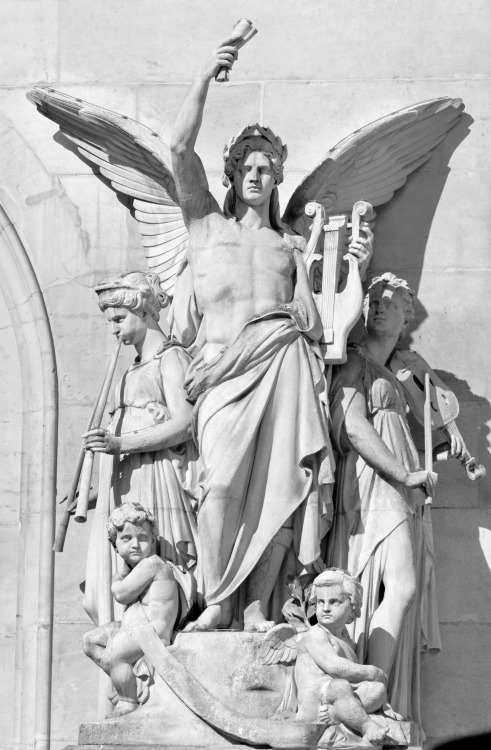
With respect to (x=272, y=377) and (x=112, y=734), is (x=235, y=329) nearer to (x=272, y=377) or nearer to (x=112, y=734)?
(x=272, y=377)

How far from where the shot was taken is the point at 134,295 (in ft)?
41.5

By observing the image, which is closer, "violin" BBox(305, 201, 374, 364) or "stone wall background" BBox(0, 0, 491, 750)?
"violin" BBox(305, 201, 374, 364)

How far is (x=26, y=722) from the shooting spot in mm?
13031

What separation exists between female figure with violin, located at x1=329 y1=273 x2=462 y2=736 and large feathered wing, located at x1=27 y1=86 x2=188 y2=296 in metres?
1.33

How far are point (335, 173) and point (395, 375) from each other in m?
1.18

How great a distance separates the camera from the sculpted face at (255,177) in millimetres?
12375

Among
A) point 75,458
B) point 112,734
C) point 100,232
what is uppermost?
point 100,232

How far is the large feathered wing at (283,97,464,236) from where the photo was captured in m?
13.0

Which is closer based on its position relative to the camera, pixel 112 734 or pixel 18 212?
pixel 112 734

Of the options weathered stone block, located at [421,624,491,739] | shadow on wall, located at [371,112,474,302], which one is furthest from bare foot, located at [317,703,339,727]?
shadow on wall, located at [371,112,474,302]

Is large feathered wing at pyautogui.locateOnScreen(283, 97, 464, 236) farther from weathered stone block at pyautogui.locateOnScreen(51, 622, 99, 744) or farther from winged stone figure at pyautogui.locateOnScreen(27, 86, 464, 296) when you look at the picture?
weathered stone block at pyautogui.locateOnScreen(51, 622, 99, 744)

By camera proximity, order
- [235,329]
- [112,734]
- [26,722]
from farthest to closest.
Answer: [26,722] → [235,329] → [112,734]

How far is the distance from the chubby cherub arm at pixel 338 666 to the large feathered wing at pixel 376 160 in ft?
8.36

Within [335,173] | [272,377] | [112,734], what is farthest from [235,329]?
[112,734]
